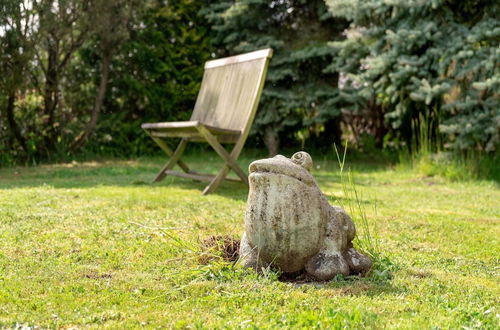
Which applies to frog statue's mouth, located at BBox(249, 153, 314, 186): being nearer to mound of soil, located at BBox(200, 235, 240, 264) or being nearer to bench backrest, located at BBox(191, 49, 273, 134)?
mound of soil, located at BBox(200, 235, 240, 264)

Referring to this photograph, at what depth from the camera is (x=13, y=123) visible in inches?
324

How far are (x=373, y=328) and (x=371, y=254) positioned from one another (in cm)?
92

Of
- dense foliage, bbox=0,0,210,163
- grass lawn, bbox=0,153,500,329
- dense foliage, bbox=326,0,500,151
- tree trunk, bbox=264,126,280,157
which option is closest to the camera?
grass lawn, bbox=0,153,500,329

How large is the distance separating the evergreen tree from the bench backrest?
2.28m

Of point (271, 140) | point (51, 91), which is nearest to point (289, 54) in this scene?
point (271, 140)

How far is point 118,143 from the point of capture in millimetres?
9703

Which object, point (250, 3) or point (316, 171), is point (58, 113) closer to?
point (250, 3)

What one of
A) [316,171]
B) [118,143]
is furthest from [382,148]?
[118,143]

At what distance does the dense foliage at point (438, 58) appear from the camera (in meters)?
6.76

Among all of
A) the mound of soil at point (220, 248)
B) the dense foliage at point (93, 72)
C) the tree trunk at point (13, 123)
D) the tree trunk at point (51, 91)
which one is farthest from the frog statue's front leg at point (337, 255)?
the tree trunk at point (51, 91)

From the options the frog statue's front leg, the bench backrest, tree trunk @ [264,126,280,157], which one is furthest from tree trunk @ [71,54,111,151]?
the frog statue's front leg

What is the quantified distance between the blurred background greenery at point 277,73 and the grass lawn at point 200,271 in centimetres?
204

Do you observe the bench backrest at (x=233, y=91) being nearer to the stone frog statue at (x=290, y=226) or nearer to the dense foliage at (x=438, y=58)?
the dense foliage at (x=438, y=58)

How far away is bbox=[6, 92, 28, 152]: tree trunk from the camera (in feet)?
26.3
